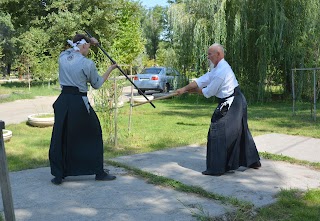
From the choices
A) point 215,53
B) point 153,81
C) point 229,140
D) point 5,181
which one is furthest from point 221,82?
point 153,81

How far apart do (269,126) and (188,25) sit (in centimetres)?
825

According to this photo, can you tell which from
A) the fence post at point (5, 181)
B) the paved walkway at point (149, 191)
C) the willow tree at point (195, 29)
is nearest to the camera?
the fence post at point (5, 181)

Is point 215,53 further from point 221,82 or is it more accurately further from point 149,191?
point 149,191

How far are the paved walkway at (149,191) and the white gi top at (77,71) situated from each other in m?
1.22

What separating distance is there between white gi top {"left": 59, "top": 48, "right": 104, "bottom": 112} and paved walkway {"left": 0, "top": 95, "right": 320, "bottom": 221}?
1220 mm

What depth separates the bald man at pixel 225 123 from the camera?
17.1 ft

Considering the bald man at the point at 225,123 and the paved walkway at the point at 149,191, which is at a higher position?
the bald man at the point at 225,123

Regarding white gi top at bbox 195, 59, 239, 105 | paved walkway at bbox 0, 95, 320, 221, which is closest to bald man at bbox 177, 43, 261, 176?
white gi top at bbox 195, 59, 239, 105

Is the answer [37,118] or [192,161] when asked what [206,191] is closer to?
[192,161]

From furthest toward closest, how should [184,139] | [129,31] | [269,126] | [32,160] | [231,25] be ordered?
[129,31]
[231,25]
[269,126]
[184,139]
[32,160]

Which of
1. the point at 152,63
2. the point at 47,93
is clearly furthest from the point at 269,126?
the point at 152,63

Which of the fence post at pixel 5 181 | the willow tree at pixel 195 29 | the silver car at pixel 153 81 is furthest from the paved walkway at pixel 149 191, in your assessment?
the silver car at pixel 153 81

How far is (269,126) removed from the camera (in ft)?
30.8

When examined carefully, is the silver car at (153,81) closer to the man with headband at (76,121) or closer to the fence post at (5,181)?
the man with headband at (76,121)
